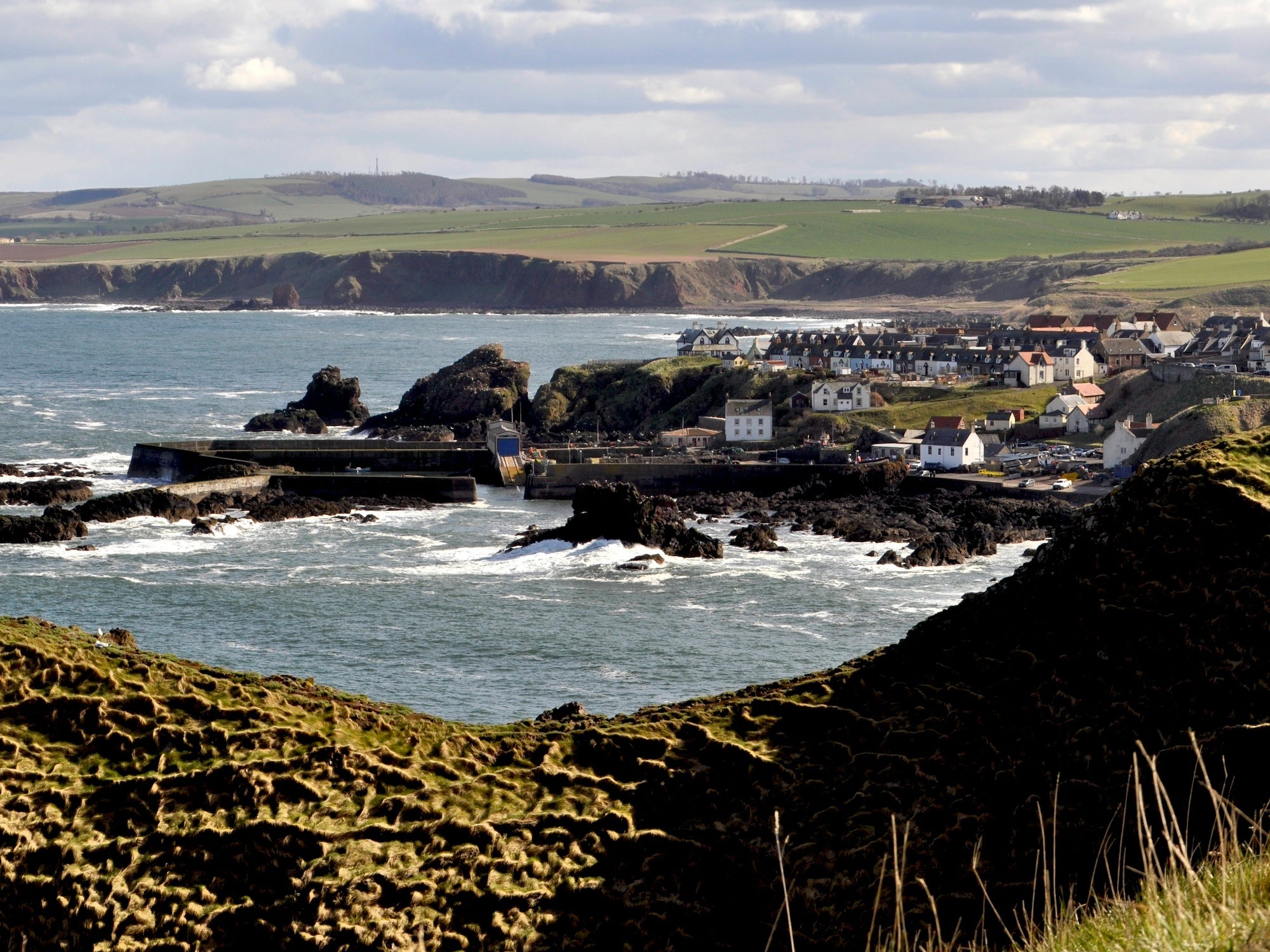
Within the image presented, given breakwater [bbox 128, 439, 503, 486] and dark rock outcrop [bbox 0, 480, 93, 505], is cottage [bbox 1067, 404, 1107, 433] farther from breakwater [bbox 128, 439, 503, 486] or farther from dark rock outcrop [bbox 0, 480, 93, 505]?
dark rock outcrop [bbox 0, 480, 93, 505]

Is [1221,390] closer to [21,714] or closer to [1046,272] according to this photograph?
[21,714]

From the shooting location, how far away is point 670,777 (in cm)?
1468

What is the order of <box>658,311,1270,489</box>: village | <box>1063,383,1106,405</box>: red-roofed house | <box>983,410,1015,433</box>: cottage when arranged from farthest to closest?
<box>1063,383,1106,405</box>: red-roofed house < <box>983,410,1015,433</box>: cottage < <box>658,311,1270,489</box>: village

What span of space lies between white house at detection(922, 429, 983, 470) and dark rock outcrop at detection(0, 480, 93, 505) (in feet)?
118

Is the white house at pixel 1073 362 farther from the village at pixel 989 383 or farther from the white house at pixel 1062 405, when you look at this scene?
the white house at pixel 1062 405

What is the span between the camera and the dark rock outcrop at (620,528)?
51.6 metres

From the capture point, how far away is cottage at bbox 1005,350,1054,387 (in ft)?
286

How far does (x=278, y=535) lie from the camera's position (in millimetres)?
55969

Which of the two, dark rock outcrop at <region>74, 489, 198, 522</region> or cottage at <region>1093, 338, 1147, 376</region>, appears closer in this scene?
dark rock outcrop at <region>74, 489, 198, 522</region>

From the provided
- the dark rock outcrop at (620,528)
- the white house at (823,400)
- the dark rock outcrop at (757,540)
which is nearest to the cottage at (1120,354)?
the white house at (823,400)

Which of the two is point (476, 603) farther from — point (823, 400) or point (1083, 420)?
point (1083, 420)

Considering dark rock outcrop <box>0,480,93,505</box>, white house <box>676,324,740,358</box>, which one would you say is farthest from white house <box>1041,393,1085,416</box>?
dark rock outcrop <box>0,480,93,505</box>

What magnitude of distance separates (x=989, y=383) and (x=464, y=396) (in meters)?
31.0

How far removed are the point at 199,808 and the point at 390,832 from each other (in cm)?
183
